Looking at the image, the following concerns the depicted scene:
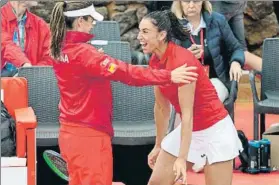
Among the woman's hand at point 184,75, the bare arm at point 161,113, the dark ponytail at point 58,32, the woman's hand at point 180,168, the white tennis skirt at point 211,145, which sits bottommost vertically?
the woman's hand at point 180,168

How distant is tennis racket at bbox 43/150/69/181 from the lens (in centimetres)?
675

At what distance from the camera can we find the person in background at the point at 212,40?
24.5 ft

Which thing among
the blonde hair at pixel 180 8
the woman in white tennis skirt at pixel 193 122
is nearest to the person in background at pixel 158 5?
the blonde hair at pixel 180 8

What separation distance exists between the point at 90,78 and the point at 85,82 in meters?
0.04

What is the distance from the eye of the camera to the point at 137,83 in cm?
572

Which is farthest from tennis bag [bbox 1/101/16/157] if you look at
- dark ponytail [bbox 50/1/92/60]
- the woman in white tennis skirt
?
the woman in white tennis skirt

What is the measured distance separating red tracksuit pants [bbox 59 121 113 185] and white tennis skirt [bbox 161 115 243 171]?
1.19 ft

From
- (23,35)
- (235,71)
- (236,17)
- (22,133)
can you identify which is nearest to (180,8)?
(235,71)

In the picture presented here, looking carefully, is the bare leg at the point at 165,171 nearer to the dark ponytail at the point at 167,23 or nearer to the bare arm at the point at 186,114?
the bare arm at the point at 186,114

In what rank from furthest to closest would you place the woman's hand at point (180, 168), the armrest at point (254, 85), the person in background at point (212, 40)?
1. the armrest at point (254, 85)
2. the person in background at point (212, 40)
3. the woman's hand at point (180, 168)

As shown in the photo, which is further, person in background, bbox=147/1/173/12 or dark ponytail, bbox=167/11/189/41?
person in background, bbox=147/1/173/12

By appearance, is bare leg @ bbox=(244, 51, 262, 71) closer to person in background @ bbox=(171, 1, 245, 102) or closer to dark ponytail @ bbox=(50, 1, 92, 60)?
person in background @ bbox=(171, 1, 245, 102)

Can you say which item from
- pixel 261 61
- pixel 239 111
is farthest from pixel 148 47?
pixel 239 111

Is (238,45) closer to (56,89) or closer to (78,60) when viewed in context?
(56,89)
